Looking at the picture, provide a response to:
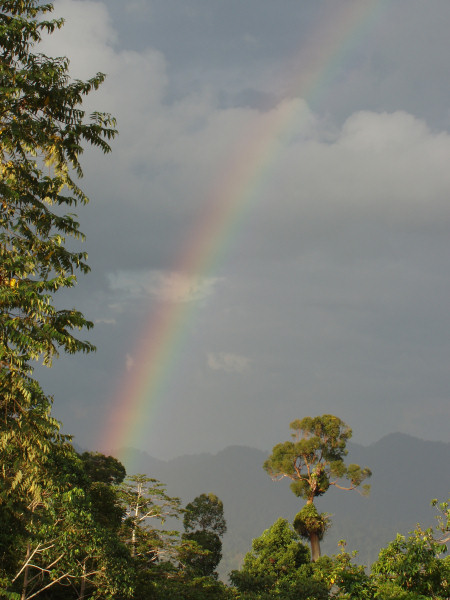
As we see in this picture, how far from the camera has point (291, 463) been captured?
4666 centimetres

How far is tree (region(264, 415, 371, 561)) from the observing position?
149 feet

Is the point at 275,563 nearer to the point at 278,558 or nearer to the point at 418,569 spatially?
the point at 278,558

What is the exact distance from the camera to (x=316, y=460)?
46.6 meters

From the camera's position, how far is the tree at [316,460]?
4550 centimetres

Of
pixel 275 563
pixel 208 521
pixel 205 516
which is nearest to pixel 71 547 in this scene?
pixel 275 563

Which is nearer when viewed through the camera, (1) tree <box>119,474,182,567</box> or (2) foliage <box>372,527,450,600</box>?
(2) foliage <box>372,527,450,600</box>

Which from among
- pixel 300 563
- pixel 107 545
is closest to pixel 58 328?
pixel 107 545

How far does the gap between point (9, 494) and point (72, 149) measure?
26.1 feet

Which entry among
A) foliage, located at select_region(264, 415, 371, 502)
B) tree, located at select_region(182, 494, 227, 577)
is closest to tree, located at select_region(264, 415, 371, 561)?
foliage, located at select_region(264, 415, 371, 502)

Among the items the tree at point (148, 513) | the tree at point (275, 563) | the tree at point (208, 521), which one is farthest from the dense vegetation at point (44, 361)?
the tree at point (208, 521)

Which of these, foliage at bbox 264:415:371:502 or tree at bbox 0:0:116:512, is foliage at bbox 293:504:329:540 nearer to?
foliage at bbox 264:415:371:502

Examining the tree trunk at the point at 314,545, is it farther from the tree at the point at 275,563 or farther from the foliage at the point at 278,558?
the foliage at the point at 278,558

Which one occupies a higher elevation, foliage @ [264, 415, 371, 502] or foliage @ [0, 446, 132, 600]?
foliage @ [264, 415, 371, 502]

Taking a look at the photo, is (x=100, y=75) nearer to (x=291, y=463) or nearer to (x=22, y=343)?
(x=22, y=343)
